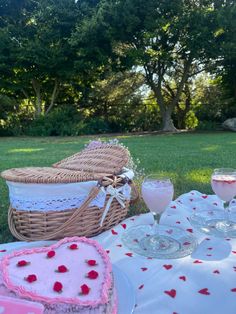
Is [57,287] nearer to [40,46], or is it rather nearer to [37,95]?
[40,46]

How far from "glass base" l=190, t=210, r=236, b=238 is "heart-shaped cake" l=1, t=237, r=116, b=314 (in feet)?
2.50

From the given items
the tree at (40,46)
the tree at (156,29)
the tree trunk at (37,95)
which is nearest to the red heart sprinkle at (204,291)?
the tree at (156,29)

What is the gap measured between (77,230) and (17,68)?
51.3 feet

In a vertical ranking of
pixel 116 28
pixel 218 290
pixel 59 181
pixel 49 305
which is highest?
pixel 116 28

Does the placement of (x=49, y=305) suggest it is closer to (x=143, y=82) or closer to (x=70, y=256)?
(x=70, y=256)

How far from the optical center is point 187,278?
1312 mm

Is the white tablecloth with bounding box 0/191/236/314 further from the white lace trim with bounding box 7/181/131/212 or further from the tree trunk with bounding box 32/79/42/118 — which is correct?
the tree trunk with bounding box 32/79/42/118

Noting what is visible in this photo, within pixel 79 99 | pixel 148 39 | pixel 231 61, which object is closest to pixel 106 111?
pixel 79 99

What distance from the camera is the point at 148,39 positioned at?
14.4 m

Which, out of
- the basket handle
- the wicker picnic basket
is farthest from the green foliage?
the basket handle

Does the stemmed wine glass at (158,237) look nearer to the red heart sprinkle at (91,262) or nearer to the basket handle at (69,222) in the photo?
the basket handle at (69,222)

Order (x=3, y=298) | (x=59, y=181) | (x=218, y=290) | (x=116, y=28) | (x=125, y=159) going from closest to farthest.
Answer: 1. (x=3, y=298)
2. (x=218, y=290)
3. (x=59, y=181)
4. (x=125, y=159)
5. (x=116, y=28)

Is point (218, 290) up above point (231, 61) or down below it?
below

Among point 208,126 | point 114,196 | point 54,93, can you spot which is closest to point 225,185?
point 114,196
